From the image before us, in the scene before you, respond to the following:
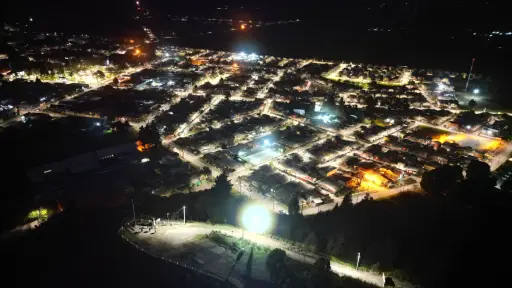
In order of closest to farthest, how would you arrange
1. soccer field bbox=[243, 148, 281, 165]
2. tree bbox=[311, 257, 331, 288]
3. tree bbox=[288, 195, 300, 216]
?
tree bbox=[311, 257, 331, 288]
tree bbox=[288, 195, 300, 216]
soccer field bbox=[243, 148, 281, 165]

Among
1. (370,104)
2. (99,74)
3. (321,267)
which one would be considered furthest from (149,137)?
(99,74)

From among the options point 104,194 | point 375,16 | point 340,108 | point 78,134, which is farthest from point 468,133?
point 375,16

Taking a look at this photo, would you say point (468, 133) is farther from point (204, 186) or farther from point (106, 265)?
point (106, 265)

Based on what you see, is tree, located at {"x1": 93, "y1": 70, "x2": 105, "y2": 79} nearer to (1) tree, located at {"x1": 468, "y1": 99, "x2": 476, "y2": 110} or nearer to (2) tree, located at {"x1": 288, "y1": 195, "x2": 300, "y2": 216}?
(2) tree, located at {"x1": 288, "y1": 195, "x2": 300, "y2": 216}

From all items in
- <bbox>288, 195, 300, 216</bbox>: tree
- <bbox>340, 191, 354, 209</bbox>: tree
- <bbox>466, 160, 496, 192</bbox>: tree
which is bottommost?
<bbox>288, 195, 300, 216</bbox>: tree

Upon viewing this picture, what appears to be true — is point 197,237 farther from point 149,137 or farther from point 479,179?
point 479,179

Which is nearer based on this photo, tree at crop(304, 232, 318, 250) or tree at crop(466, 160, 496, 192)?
tree at crop(304, 232, 318, 250)

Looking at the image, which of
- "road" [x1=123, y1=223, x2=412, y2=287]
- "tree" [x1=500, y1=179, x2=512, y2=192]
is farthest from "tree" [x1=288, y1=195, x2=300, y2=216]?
"tree" [x1=500, y1=179, x2=512, y2=192]

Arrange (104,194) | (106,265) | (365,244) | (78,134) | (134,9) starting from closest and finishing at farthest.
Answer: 1. (106,265)
2. (365,244)
3. (104,194)
4. (78,134)
5. (134,9)
